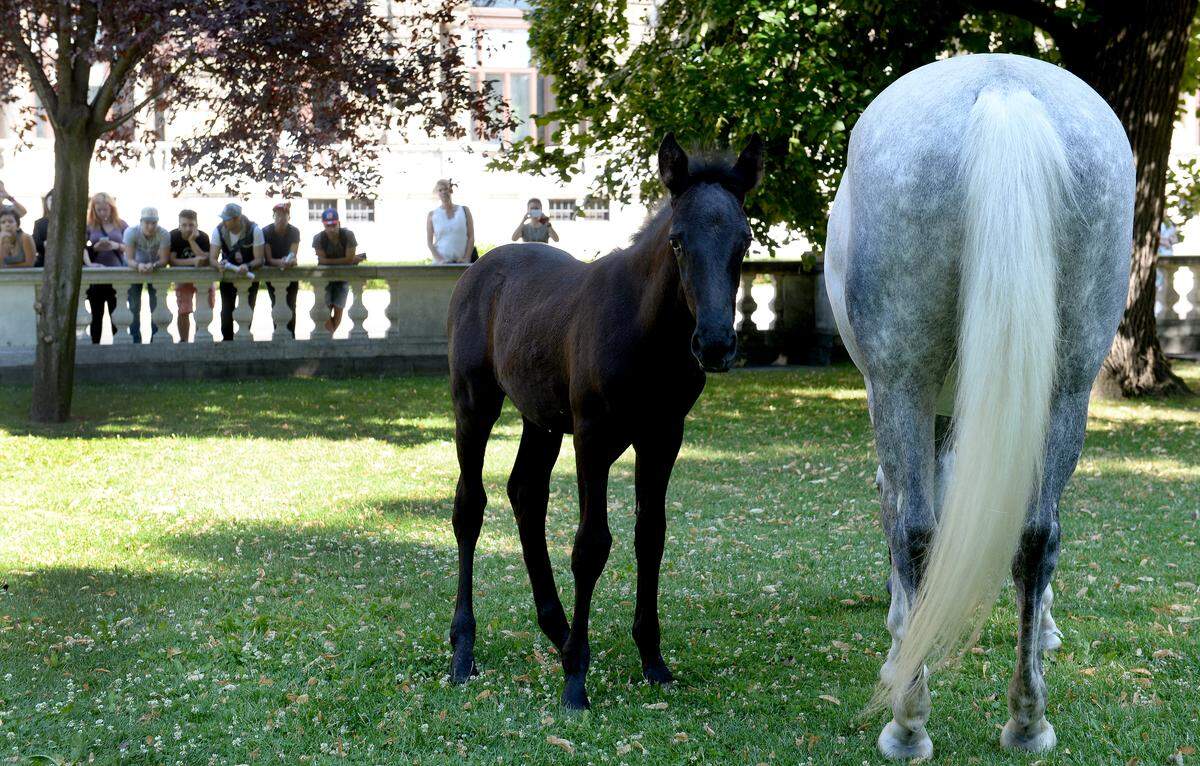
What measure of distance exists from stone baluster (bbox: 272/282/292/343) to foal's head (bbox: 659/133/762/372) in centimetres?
1274

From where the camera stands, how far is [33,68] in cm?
1248

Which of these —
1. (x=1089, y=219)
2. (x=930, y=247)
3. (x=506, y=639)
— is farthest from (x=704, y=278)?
(x=506, y=639)

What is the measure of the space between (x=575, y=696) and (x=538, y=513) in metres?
0.97

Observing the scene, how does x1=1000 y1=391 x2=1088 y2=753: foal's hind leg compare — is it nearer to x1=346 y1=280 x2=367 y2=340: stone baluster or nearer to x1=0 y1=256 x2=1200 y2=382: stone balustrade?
x1=0 y1=256 x2=1200 y2=382: stone balustrade

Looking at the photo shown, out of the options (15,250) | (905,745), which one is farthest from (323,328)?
(905,745)

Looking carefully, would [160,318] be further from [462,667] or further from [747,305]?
[462,667]

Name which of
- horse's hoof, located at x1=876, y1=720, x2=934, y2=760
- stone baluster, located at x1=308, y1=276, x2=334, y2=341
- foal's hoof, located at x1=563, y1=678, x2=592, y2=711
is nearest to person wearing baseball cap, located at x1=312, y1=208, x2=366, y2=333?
stone baluster, located at x1=308, y1=276, x2=334, y2=341

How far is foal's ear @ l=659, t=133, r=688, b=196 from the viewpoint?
456cm

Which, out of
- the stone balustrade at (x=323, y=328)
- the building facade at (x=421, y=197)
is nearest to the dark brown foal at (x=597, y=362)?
the stone balustrade at (x=323, y=328)

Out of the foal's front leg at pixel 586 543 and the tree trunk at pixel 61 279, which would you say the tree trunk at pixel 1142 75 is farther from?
the tree trunk at pixel 61 279

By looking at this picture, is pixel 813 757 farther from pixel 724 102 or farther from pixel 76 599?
pixel 724 102

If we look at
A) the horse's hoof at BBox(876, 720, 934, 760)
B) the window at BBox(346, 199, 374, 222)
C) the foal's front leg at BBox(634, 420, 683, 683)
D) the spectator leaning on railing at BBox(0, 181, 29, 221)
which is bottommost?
the horse's hoof at BBox(876, 720, 934, 760)

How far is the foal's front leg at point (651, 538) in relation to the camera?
16.8ft

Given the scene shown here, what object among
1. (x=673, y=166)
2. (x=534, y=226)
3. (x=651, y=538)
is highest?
(x=534, y=226)
